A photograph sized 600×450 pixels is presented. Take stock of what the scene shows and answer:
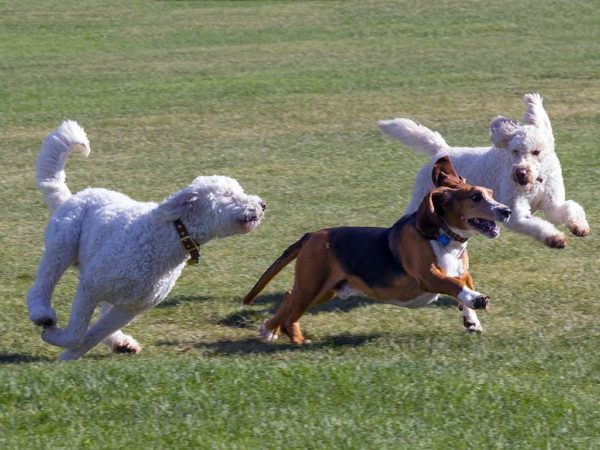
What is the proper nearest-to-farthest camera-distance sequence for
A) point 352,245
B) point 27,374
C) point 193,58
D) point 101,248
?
point 27,374
point 101,248
point 352,245
point 193,58

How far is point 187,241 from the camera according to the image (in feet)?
22.7

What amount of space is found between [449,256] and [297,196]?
4.96 metres

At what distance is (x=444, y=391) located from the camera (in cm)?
626

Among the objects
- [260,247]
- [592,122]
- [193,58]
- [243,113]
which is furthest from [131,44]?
[260,247]

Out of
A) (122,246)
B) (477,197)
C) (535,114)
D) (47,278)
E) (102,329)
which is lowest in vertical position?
(102,329)

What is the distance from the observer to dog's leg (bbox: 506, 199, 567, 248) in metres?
8.94

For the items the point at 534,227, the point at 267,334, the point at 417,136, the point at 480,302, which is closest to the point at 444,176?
the point at 480,302

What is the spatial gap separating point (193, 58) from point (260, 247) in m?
11.1

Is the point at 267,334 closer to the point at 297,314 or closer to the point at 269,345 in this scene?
the point at 269,345

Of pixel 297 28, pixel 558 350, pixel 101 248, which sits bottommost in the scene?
pixel 297 28

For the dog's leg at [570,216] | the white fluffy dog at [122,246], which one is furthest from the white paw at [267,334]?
the dog's leg at [570,216]

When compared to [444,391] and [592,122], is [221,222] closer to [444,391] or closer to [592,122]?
[444,391]

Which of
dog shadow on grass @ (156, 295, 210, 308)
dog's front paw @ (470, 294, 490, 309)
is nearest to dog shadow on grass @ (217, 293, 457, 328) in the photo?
dog shadow on grass @ (156, 295, 210, 308)

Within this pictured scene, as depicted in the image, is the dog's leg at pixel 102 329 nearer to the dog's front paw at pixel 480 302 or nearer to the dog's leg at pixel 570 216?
the dog's front paw at pixel 480 302
